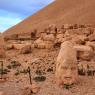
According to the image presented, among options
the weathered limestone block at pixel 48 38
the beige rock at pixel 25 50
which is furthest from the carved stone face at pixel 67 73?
the weathered limestone block at pixel 48 38

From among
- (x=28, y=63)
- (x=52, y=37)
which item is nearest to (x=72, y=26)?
(x=52, y=37)

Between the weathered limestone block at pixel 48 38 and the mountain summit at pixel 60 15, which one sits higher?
the mountain summit at pixel 60 15

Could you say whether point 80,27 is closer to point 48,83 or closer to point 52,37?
point 52,37

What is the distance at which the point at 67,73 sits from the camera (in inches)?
565

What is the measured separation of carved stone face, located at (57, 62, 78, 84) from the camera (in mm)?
14281

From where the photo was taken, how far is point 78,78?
14844 mm

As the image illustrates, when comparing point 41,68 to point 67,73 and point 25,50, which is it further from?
point 25,50

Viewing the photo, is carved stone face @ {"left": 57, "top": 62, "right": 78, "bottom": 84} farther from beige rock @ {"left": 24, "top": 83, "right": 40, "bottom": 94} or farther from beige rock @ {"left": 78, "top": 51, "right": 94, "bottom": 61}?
beige rock @ {"left": 78, "top": 51, "right": 94, "bottom": 61}

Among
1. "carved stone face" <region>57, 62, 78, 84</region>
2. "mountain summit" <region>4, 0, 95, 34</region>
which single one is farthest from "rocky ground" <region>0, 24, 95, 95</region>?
"mountain summit" <region>4, 0, 95, 34</region>

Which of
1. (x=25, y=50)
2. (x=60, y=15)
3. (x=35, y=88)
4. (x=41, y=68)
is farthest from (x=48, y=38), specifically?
(x=60, y=15)

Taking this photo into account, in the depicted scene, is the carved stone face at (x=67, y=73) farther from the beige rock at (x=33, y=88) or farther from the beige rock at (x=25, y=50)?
the beige rock at (x=25, y=50)

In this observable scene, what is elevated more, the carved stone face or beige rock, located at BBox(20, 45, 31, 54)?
beige rock, located at BBox(20, 45, 31, 54)

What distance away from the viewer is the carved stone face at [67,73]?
1428 cm

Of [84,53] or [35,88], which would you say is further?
[84,53]
